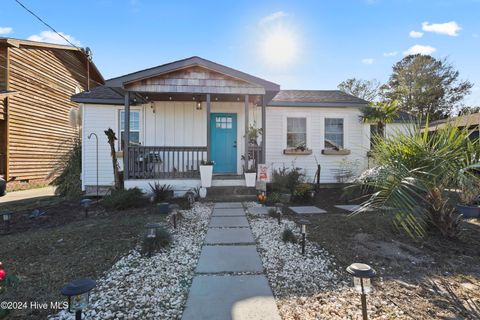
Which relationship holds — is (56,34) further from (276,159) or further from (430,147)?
(430,147)

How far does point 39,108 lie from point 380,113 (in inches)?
559

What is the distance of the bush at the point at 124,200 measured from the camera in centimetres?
591

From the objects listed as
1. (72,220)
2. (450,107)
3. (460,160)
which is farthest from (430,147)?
(450,107)

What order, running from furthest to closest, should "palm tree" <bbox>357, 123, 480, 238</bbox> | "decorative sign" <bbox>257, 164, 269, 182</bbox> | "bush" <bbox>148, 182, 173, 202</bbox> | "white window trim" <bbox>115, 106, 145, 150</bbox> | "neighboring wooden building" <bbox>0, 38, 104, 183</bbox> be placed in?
"neighboring wooden building" <bbox>0, 38, 104, 183</bbox> < "white window trim" <bbox>115, 106, 145, 150</bbox> < "decorative sign" <bbox>257, 164, 269, 182</bbox> < "bush" <bbox>148, 182, 173, 202</bbox> < "palm tree" <bbox>357, 123, 480, 238</bbox>

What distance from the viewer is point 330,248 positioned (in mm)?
3369

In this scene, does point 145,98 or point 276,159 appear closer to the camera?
point 145,98

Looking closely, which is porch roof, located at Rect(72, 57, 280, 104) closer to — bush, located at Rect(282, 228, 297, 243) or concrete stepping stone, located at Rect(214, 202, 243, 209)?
concrete stepping stone, located at Rect(214, 202, 243, 209)

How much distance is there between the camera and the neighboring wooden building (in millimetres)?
10109

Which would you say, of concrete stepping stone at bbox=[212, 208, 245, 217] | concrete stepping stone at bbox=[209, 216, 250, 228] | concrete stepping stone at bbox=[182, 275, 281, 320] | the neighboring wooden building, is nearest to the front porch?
concrete stepping stone at bbox=[212, 208, 245, 217]

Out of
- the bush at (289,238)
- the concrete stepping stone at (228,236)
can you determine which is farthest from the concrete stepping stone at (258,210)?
the bush at (289,238)

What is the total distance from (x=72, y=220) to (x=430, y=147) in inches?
250

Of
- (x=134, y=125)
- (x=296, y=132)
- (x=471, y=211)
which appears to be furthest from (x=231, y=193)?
(x=471, y=211)

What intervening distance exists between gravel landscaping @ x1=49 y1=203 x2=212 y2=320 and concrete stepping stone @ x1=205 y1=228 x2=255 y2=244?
220mm

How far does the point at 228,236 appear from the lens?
3902 mm
